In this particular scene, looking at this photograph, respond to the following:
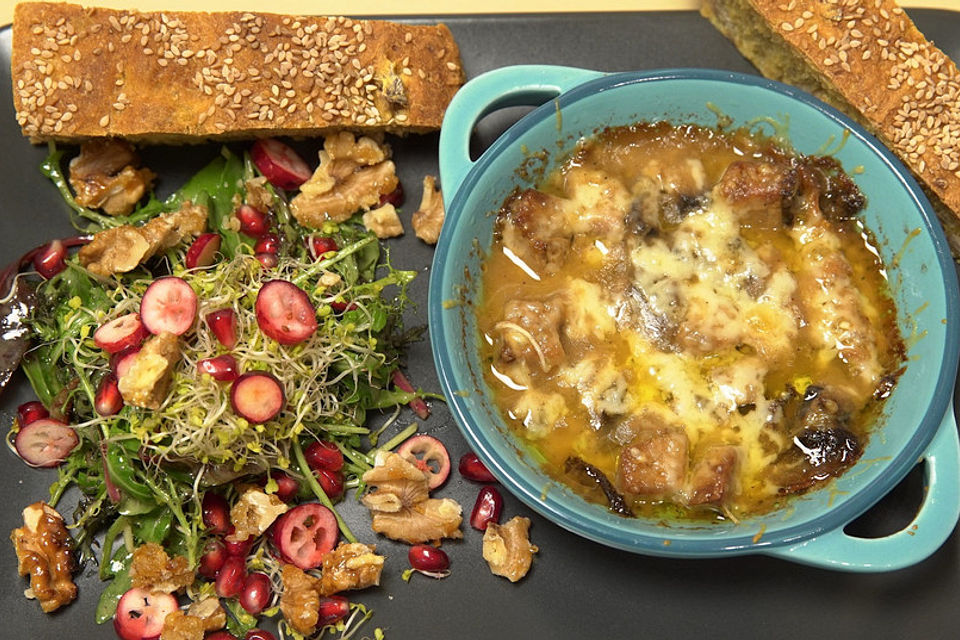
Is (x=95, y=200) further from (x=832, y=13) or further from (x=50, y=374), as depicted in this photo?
(x=832, y=13)

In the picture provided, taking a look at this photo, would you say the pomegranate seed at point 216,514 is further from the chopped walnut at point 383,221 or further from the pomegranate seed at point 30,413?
the chopped walnut at point 383,221

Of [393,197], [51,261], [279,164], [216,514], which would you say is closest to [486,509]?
[216,514]

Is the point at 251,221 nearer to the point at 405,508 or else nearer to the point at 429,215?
the point at 429,215

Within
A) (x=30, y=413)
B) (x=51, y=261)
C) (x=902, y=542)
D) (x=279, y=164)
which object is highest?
(x=279, y=164)

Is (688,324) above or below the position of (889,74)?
below

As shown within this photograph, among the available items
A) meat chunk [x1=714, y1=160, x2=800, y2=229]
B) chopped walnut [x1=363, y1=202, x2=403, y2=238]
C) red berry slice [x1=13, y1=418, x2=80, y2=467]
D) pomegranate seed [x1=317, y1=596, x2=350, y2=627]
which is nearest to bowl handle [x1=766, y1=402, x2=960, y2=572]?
meat chunk [x1=714, y1=160, x2=800, y2=229]

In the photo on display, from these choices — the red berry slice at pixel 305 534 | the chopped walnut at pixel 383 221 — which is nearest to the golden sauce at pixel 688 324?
the chopped walnut at pixel 383 221

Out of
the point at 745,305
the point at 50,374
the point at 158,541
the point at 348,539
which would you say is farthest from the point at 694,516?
the point at 50,374
